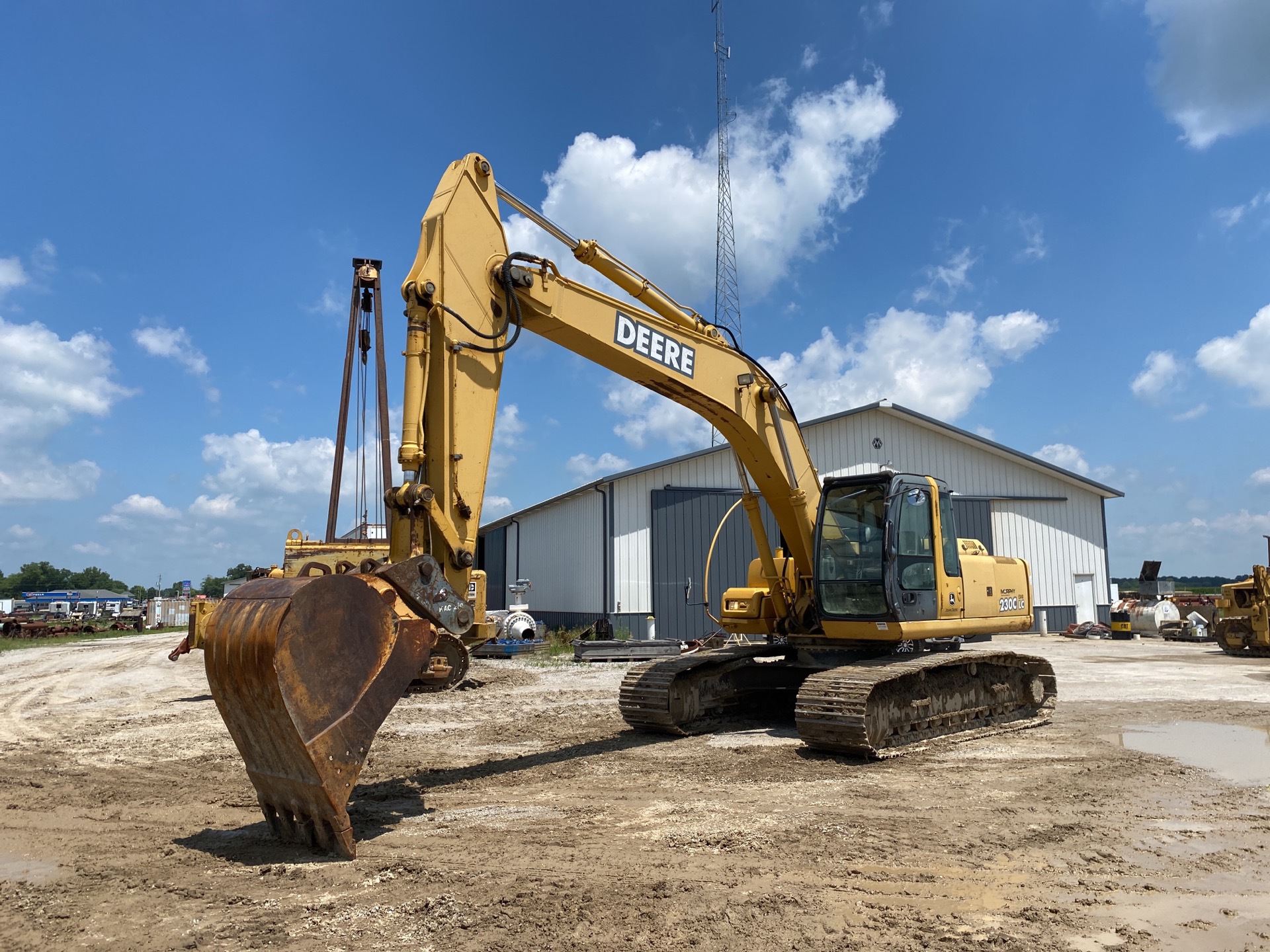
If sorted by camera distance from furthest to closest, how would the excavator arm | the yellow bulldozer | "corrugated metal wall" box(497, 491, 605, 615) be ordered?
"corrugated metal wall" box(497, 491, 605, 615)
the yellow bulldozer
the excavator arm

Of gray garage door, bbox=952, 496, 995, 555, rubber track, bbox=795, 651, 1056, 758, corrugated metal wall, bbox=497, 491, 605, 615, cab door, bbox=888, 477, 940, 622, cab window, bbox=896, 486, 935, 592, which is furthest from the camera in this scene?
gray garage door, bbox=952, 496, 995, 555

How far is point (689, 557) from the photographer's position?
24062mm

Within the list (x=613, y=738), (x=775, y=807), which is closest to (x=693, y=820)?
(x=775, y=807)

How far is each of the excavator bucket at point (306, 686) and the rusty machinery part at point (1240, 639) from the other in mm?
21400

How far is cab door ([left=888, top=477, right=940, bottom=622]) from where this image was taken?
31.4 ft

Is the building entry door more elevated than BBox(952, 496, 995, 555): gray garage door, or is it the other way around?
BBox(952, 496, 995, 555): gray garage door

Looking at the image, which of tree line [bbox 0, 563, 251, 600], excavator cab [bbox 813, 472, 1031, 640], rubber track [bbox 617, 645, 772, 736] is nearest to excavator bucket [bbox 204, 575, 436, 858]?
rubber track [bbox 617, 645, 772, 736]

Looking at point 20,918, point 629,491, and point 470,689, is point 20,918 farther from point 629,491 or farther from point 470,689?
point 629,491

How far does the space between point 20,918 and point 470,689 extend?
10621 millimetres

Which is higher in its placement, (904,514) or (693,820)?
(904,514)

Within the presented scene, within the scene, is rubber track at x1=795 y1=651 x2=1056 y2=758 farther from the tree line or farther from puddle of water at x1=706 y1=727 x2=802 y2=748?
the tree line

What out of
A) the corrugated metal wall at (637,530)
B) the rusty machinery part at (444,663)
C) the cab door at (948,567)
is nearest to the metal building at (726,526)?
the corrugated metal wall at (637,530)

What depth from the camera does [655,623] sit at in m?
23.5

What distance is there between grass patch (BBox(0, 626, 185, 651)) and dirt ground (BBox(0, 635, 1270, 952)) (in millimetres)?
26512
